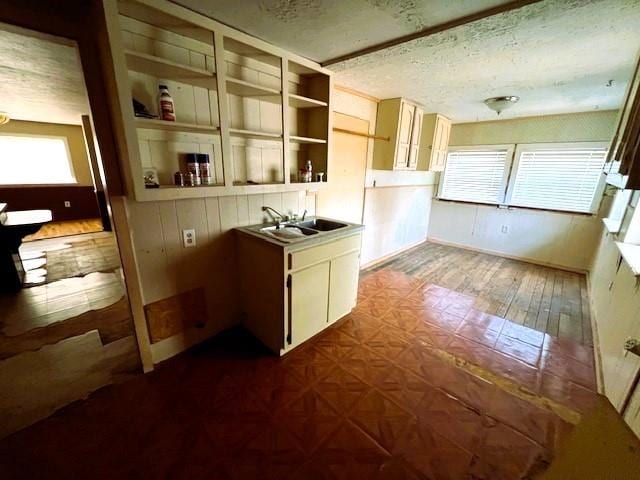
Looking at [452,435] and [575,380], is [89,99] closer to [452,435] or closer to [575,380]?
[452,435]

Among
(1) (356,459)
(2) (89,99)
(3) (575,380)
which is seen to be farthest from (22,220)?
(3) (575,380)

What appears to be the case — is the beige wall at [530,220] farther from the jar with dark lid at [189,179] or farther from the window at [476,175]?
the jar with dark lid at [189,179]

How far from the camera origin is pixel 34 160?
573 cm

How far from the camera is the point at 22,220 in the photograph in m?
2.90

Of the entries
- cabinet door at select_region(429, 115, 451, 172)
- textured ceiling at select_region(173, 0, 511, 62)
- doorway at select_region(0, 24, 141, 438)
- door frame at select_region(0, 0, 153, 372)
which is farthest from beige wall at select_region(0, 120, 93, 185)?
cabinet door at select_region(429, 115, 451, 172)

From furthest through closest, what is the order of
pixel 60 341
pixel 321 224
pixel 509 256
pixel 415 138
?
1. pixel 509 256
2. pixel 415 138
3. pixel 321 224
4. pixel 60 341

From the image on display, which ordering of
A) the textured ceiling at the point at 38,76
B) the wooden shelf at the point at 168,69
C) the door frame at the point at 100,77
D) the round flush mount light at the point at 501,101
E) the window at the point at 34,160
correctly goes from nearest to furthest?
1. the door frame at the point at 100,77
2. the wooden shelf at the point at 168,69
3. the textured ceiling at the point at 38,76
4. the round flush mount light at the point at 501,101
5. the window at the point at 34,160

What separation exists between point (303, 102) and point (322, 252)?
1289 millimetres

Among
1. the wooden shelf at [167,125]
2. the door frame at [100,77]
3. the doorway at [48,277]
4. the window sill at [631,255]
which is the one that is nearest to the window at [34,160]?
the doorway at [48,277]

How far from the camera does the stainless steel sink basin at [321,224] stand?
243cm

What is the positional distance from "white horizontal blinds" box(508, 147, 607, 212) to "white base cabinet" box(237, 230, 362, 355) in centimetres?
367

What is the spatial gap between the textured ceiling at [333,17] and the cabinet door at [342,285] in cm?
159

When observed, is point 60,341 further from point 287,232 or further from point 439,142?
point 439,142

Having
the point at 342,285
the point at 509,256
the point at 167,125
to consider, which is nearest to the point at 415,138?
the point at 342,285
